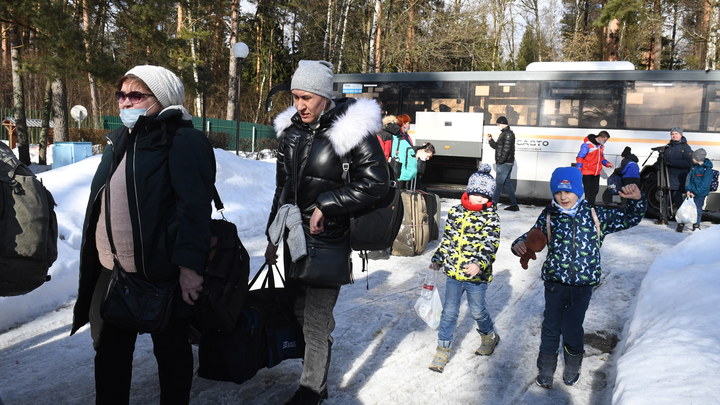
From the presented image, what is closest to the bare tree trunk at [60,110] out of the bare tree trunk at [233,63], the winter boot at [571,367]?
the bare tree trunk at [233,63]

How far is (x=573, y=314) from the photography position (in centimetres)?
329

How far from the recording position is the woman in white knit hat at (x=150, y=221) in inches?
84.0

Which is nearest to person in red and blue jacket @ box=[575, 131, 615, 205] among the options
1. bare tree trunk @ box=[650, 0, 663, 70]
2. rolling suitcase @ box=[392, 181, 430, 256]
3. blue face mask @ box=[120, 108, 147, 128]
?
rolling suitcase @ box=[392, 181, 430, 256]

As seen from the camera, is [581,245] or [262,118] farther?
[262,118]

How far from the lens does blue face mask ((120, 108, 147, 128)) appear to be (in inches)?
86.6

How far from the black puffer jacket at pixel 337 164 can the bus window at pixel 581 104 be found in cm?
1073

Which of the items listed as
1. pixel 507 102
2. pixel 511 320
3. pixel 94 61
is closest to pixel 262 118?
pixel 94 61

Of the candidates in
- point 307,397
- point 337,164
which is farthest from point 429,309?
point 337,164

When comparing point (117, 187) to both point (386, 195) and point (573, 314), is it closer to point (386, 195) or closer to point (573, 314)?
point (386, 195)

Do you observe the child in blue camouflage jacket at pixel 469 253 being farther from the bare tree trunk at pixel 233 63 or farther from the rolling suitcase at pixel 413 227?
the bare tree trunk at pixel 233 63

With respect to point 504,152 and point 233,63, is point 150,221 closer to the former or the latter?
point 504,152

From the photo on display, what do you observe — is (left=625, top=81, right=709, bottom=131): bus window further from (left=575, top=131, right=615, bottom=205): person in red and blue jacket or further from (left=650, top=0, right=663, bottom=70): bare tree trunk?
(left=650, top=0, right=663, bottom=70): bare tree trunk

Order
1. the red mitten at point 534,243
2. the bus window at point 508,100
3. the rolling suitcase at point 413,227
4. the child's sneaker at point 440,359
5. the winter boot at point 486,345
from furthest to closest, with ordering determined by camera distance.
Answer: the bus window at point 508,100
the rolling suitcase at point 413,227
the winter boot at point 486,345
the child's sneaker at point 440,359
the red mitten at point 534,243

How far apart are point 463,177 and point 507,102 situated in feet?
7.08
